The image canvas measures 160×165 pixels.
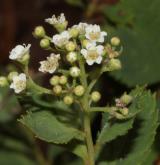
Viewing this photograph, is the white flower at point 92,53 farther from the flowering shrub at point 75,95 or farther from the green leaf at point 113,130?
the green leaf at point 113,130

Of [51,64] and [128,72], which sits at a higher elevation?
[128,72]

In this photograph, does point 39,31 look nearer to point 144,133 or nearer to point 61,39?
point 61,39

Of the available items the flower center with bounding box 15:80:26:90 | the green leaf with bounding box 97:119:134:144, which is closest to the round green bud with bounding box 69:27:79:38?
the flower center with bounding box 15:80:26:90

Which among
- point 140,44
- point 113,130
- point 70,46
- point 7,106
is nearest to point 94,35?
point 70,46

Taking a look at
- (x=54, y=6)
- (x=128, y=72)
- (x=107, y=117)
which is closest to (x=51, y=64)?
(x=107, y=117)

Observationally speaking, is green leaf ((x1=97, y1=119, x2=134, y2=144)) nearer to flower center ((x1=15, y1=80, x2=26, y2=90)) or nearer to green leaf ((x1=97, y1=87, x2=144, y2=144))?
green leaf ((x1=97, y1=87, x2=144, y2=144))

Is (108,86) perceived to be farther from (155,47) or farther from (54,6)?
(54,6)

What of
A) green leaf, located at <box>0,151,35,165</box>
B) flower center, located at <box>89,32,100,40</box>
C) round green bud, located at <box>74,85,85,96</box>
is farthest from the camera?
green leaf, located at <box>0,151,35,165</box>
